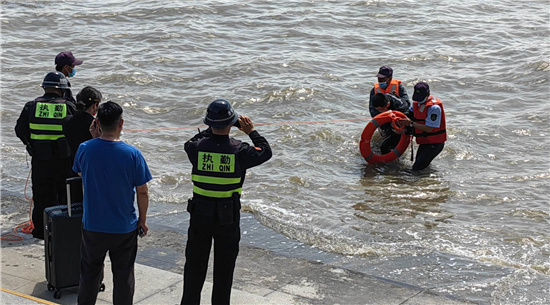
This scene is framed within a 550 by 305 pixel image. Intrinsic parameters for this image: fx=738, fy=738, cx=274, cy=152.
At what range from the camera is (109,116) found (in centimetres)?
490

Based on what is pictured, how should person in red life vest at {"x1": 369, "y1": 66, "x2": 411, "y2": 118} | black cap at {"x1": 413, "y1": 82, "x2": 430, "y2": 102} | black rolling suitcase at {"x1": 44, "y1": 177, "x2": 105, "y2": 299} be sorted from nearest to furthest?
black rolling suitcase at {"x1": 44, "y1": 177, "x2": 105, "y2": 299}
black cap at {"x1": 413, "y1": 82, "x2": 430, "y2": 102}
person in red life vest at {"x1": 369, "y1": 66, "x2": 411, "y2": 118}

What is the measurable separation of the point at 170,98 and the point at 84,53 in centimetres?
531

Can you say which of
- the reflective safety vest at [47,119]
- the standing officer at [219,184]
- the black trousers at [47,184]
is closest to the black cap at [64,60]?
the reflective safety vest at [47,119]

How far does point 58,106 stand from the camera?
22.9 ft

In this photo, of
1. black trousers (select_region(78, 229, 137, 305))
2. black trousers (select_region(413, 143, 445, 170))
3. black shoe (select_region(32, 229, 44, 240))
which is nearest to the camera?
black trousers (select_region(78, 229, 137, 305))

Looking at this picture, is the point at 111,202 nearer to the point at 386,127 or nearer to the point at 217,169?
the point at 217,169

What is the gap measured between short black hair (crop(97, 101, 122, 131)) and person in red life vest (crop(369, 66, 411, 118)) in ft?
22.8

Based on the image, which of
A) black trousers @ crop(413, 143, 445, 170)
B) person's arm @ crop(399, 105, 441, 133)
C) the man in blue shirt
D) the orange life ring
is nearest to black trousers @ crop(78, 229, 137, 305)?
the man in blue shirt

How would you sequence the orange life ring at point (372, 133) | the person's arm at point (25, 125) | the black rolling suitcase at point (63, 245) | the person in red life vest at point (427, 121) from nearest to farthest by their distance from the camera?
1. the black rolling suitcase at point (63, 245)
2. the person's arm at point (25, 125)
3. the person in red life vest at point (427, 121)
4. the orange life ring at point (372, 133)

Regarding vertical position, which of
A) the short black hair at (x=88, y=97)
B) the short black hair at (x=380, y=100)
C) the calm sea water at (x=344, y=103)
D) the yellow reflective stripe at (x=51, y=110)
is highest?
the short black hair at (x=88, y=97)

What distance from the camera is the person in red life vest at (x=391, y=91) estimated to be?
11312 millimetres

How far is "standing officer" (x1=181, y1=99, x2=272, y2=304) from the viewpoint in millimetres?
5129

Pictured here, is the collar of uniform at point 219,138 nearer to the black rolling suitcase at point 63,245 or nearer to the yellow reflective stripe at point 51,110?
the black rolling suitcase at point 63,245

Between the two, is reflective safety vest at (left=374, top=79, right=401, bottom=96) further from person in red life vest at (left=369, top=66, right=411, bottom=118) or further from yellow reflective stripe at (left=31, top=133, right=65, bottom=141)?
yellow reflective stripe at (left=31, top=133, right=65, bottom=141)
